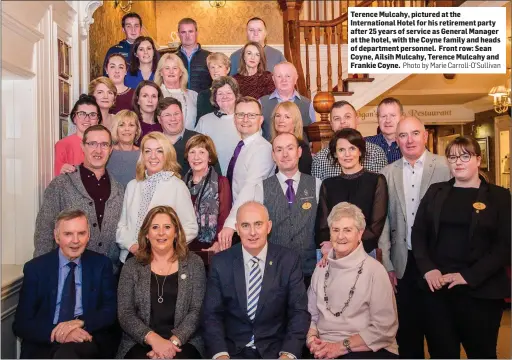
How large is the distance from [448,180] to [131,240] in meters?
1.67

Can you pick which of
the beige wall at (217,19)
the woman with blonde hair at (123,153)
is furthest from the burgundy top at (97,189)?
the beige wall at (217,19)

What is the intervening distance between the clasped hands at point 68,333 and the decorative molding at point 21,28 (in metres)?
1.56

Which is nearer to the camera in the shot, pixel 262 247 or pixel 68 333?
pixel 68 333

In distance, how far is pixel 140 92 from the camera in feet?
12.5

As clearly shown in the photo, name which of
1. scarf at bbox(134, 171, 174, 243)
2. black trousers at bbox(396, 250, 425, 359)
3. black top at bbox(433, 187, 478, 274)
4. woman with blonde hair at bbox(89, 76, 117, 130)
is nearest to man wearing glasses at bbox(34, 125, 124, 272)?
scarf at bbox(134, 171, 174, 243)

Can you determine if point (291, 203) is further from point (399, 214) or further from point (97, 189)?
point (97, 189)

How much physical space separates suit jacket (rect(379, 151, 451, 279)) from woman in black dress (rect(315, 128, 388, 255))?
131 mm

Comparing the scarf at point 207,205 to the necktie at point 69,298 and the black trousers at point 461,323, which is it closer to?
the necktie at point 69,298

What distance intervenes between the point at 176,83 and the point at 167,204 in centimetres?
121

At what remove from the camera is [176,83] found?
4113 millimetres

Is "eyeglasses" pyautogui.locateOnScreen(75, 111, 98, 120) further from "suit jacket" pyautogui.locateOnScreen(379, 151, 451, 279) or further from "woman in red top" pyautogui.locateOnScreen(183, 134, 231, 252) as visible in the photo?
"suit jacket" pyautogui.locateOnScreen(379, 151, 451, 279)

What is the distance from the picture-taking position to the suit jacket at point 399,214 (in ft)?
10.8

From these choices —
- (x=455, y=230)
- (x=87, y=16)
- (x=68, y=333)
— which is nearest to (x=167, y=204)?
(x=68, y=333)

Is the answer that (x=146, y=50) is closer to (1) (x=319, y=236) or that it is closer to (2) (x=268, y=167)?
(2) (x=268, y=167)
